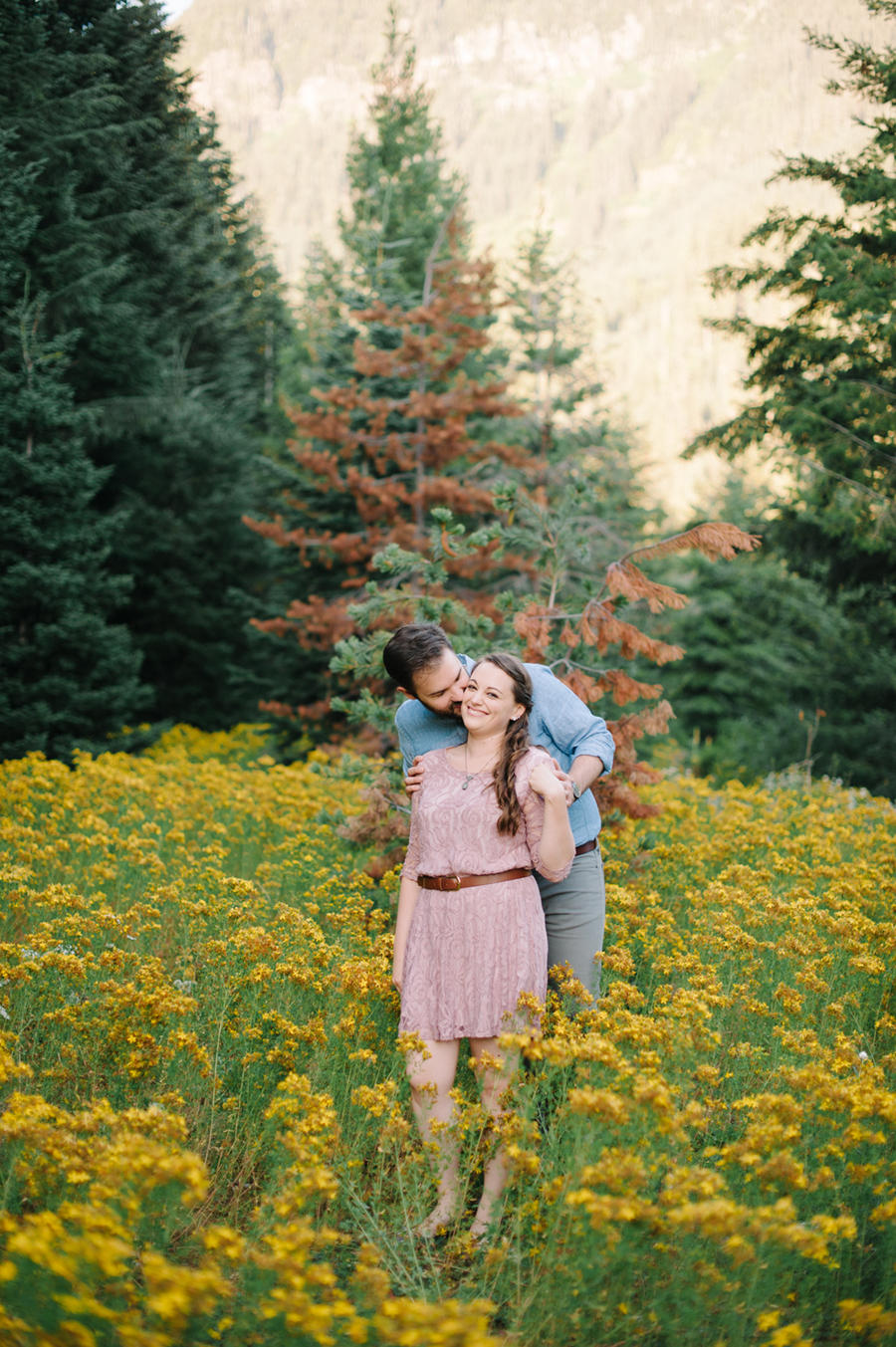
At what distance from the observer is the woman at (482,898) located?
303 centimetres

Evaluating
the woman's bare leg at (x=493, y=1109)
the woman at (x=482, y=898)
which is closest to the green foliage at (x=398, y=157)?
the woman at (x=482, y=898)

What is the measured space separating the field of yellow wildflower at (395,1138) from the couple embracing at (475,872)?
16 centimetres

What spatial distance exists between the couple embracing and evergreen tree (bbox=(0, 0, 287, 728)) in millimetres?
9699

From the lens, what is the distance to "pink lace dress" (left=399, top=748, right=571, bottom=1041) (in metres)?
3.05

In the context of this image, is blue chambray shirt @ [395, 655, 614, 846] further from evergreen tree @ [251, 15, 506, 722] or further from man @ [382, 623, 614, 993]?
evergreen tree @ [251, 15, 506, 722]

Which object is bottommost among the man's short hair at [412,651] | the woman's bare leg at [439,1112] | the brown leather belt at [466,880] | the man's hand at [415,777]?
the woman's bare leg at [439,1112]

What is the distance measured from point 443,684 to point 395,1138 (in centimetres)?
149

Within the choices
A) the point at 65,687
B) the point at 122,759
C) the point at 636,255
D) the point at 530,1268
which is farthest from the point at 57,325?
the point at 636,255

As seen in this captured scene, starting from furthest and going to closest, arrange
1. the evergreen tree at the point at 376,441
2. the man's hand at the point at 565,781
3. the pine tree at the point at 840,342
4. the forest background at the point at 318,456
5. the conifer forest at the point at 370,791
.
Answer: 1. the evergreen tree at the point at 376,441
2. the pine tree at the point at 840,342
3. the forest background at the point at 318,456
4. the man's hand at the point at 565,781
5. the conifer forest at the point at 370,791

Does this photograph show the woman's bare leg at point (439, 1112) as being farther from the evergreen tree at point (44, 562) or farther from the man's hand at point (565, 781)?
the evergreen tree at point (44, 562)

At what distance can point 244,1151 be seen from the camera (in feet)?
10.3

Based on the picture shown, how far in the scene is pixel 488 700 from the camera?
3090 millimetres

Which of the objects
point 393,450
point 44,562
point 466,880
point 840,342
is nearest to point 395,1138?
point 466,880

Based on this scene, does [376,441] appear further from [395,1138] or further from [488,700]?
[395,1138]
